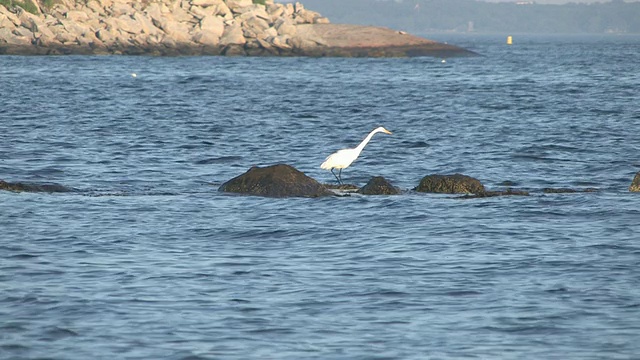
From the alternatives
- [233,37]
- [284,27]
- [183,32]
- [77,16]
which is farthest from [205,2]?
[77,16]

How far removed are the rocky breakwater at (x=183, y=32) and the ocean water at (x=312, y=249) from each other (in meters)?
60.0

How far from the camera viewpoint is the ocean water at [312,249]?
9430 millimetres

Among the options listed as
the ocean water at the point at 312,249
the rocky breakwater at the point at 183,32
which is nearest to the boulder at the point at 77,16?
the rocky breakwater at the point at 183,32

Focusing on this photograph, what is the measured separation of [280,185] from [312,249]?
4.17 metres

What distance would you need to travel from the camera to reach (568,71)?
242ft

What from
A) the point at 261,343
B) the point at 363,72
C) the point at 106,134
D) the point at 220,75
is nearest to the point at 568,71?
the point at 363,72

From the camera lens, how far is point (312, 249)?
1352 centimetres

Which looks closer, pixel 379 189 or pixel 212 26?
pixel 379 189

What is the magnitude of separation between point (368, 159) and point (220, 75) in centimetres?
4290

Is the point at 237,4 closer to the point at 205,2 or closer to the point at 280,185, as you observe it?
the point at 205,2

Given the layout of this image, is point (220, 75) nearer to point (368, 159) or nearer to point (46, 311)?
point (368, 159)

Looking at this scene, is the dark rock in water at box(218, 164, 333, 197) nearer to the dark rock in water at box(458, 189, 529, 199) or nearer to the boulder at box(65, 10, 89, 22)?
the dark rock in water at box(458, 189, 529, 199)

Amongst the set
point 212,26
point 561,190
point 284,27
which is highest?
point 212,26

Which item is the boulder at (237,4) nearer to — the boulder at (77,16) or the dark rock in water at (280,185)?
the boulder at (77,16)
